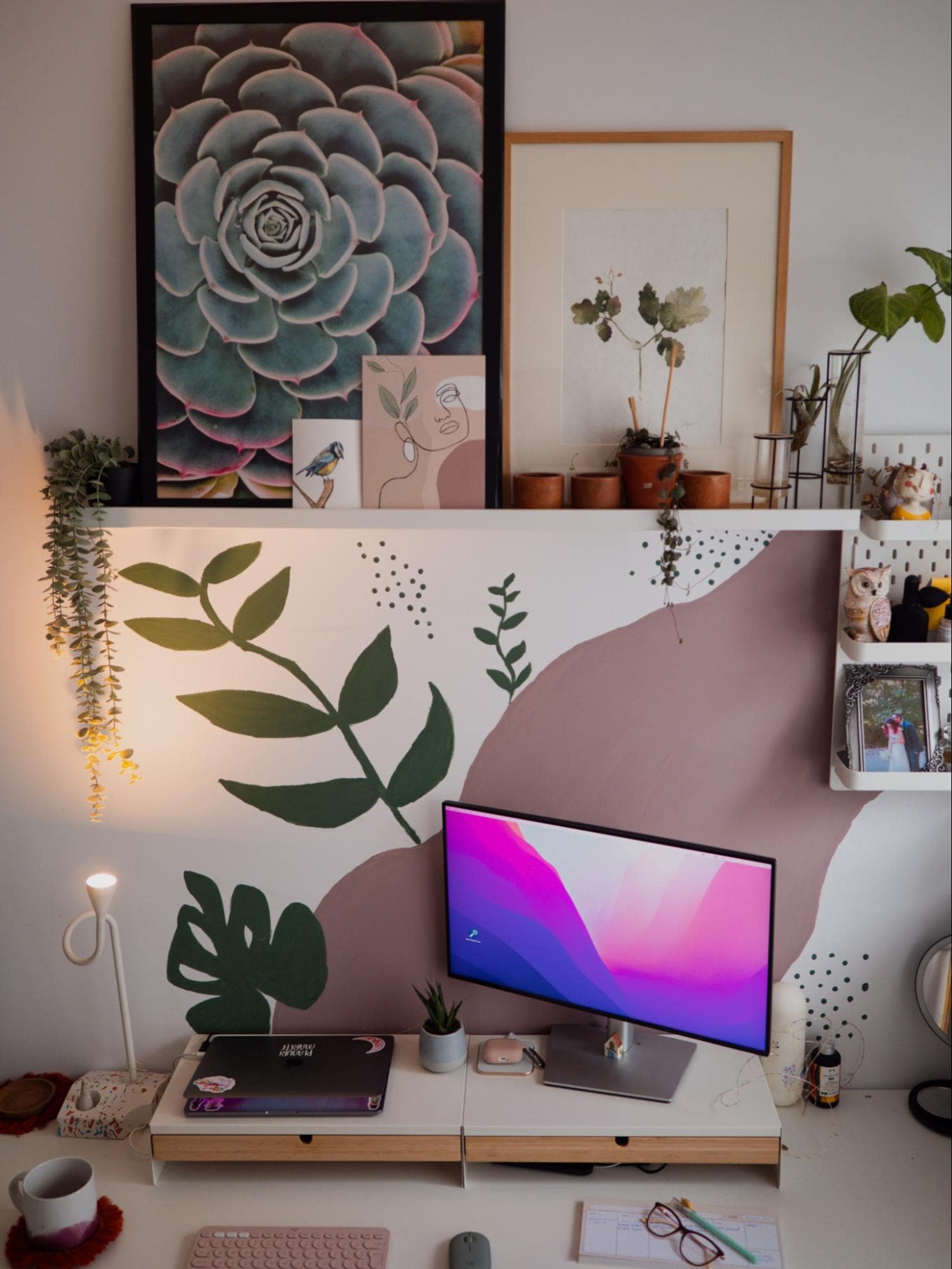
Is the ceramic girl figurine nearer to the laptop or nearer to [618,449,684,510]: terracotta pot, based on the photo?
[618,449,684,510]: terracotta pot

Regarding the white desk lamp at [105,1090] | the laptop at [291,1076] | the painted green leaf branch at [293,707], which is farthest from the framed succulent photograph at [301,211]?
the laptop at [291,1076]

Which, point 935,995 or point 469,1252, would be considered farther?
point 935,995

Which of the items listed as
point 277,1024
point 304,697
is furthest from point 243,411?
point 277,1024

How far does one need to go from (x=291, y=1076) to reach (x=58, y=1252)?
1.49 feet

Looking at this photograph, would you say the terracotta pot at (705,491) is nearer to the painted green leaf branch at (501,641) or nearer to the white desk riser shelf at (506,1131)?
the painted green leaf branch at (501,641)

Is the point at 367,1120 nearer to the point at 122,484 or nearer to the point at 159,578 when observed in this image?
the point at 159,578

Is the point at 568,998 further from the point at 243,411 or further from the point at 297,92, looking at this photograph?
the point at 297,92

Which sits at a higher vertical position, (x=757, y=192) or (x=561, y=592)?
(x=757, y=192)

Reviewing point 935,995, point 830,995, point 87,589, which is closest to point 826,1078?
point 830,995

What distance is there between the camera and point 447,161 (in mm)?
1868

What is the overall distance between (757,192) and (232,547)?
1109 millimetres

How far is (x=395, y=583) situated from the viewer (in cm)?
204

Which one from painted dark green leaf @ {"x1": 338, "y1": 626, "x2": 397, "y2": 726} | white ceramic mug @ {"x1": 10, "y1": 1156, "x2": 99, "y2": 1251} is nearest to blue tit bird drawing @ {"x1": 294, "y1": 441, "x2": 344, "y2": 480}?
painted dark green leaf @ {"x1": 338, "y1": 626, "x2": 397, "y2": 726}

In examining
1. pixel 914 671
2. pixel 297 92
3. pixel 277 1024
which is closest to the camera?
pixel 297 92
